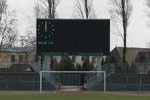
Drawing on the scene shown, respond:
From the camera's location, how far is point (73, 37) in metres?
35.8

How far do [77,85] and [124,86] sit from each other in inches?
321

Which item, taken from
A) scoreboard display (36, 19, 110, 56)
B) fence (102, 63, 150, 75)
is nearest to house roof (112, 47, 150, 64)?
fence (102, 63, 150, 75)

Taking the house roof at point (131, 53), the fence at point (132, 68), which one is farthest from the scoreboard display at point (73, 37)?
the house roof at point (131, 53)

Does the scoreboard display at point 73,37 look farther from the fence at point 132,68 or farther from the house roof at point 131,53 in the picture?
the house roof at point 131,53

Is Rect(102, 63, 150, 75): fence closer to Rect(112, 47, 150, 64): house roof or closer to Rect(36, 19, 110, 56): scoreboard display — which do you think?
Rect(36, 19, 110, 56): scoreboard display

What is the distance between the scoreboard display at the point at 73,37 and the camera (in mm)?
35312

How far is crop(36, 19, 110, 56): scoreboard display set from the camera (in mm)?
35312

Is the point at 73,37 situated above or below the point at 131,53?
above

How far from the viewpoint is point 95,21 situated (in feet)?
118

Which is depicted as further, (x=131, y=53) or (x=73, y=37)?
(x=131, y=53)

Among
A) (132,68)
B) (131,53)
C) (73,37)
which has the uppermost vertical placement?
(73,37)

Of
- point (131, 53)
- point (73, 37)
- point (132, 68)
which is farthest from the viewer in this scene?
point (131, 53)

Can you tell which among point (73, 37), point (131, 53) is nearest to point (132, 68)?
point (73, 37)

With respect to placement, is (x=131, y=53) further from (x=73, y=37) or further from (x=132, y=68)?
(x=73, y=37)
